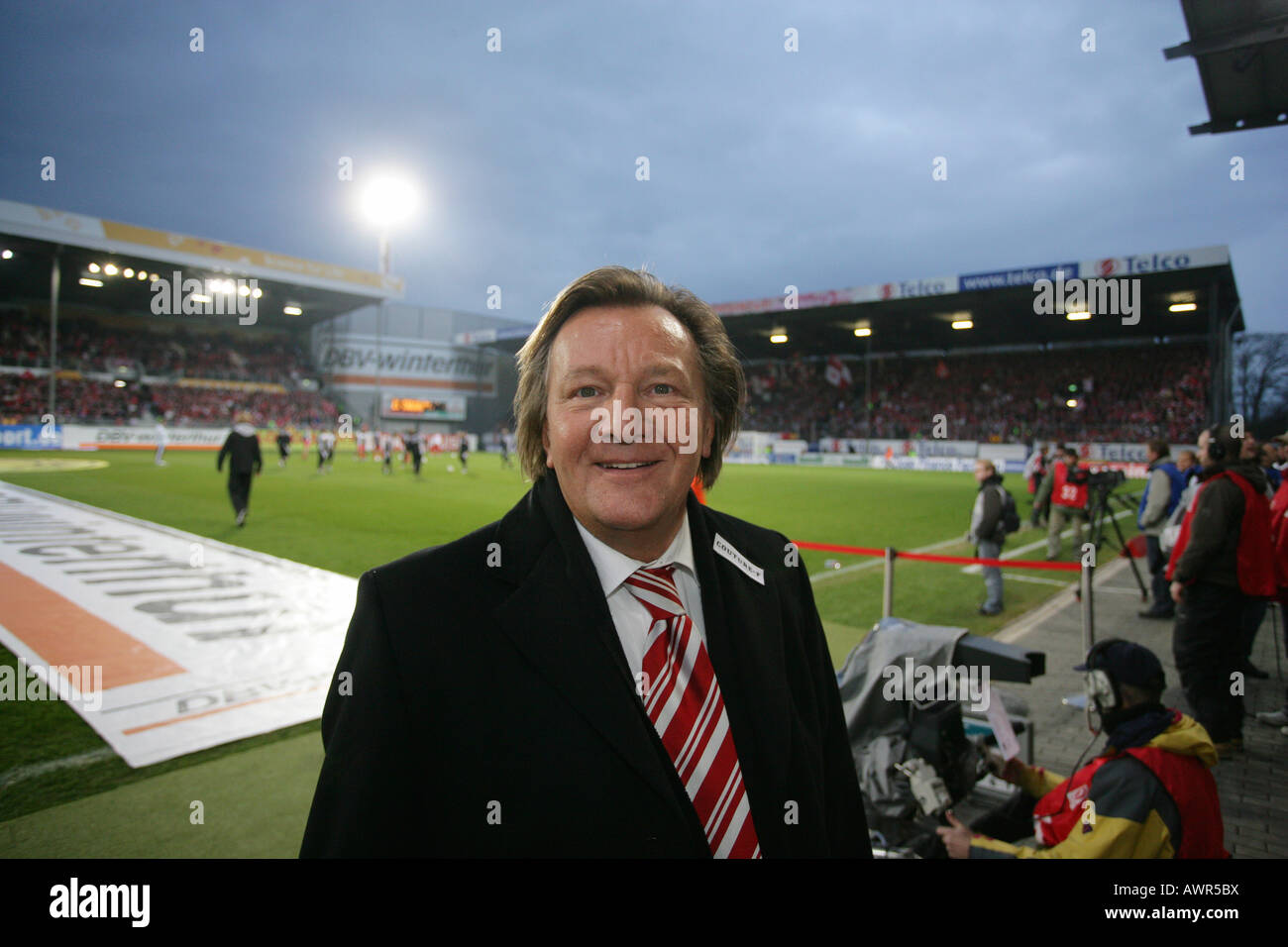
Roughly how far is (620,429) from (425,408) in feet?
182

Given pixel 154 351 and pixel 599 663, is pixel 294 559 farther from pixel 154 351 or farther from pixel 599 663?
pixel 154 351

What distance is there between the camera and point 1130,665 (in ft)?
8.95

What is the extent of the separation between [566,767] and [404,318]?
56.1 m

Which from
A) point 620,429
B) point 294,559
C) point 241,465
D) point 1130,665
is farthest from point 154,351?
point 1130,665

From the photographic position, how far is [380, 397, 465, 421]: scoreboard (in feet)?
172

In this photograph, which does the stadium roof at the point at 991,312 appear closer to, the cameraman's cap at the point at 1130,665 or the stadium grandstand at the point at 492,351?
the stadium grandstand at the point at 492,351

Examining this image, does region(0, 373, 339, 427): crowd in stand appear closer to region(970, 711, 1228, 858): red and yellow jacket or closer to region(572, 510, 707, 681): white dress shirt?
region(572, 510, 707, 681): white dress shirt

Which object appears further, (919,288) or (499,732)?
(919,288)

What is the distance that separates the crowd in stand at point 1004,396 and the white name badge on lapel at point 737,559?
110 ft

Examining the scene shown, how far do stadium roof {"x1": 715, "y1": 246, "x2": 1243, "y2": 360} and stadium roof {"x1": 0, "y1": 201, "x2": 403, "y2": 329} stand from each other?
2202cm

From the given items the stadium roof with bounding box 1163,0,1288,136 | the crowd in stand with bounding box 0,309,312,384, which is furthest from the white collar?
the crowd in stand with bounding box 0,309,312,384

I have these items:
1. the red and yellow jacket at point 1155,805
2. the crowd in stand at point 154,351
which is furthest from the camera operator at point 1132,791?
the crowd in stand at point 154,351

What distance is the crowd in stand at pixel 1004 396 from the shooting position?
36.8 metres

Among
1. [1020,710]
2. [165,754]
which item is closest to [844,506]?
[1020,710]
